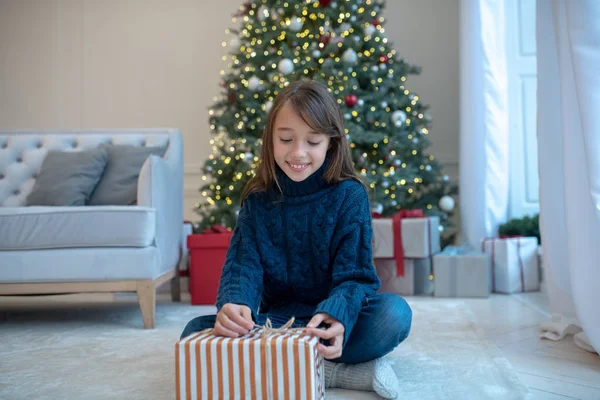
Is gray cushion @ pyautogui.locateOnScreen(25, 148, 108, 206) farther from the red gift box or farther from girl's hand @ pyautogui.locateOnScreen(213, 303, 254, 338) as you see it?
girl's hand @ pyautogui.locateOnScreen(213, 303, 254, 338)

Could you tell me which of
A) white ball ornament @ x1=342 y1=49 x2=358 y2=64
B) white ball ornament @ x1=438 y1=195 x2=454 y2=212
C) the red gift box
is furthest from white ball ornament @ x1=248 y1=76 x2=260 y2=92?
white ball ornament @ x1=438 y1=195 x2=454 y2=212

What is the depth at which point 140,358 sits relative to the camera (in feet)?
5.67

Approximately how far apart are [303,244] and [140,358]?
68cm

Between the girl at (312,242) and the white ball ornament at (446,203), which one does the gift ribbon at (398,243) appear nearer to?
the white ball ornament at (446,203)

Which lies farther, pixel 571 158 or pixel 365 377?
pixel 571 158

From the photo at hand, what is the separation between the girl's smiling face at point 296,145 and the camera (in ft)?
4.36

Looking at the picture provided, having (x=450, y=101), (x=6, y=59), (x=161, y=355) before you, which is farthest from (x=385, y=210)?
(x=6, y=59)

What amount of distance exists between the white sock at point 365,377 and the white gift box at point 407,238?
1.68 meters

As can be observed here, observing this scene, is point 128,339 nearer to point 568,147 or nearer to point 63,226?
point 63,226

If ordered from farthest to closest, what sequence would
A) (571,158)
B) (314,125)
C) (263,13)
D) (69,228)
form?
(263,13), (69,228), (571,158), (314,125)

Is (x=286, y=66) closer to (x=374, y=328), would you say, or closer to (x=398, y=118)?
(x=398, y=118)

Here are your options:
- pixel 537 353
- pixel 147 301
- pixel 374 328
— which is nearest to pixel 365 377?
pixel 374 328

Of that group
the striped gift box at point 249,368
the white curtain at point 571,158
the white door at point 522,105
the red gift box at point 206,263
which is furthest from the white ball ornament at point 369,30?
the striped gift box at point 249,368

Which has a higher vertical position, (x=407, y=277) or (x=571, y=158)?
(x=571, y=158)
